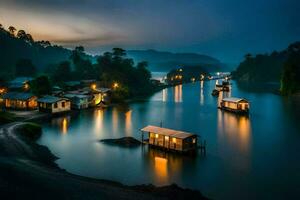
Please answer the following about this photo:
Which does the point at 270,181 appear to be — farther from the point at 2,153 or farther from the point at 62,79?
the point at 62,79

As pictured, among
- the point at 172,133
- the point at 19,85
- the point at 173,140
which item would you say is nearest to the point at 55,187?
the point at 173,140

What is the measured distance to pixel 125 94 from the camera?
96.9 metres

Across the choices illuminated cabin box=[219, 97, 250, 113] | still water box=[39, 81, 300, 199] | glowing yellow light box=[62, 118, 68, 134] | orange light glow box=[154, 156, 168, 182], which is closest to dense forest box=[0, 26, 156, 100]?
glowing yellow light box=[62, 118, 68, 134]

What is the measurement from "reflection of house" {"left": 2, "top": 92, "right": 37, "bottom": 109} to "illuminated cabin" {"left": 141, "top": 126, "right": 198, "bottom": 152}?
34485mm

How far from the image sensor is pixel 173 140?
40750 millimetres

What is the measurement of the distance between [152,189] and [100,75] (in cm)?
8546

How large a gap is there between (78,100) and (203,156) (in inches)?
1660

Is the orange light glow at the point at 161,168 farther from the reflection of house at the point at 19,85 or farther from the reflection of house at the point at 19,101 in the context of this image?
the reflection of house at the point at 19,85

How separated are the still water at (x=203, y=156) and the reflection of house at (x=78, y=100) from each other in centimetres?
530

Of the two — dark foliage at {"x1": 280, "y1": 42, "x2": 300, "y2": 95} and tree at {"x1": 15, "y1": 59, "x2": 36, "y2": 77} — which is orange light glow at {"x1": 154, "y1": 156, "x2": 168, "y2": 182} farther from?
tree at {"x1": 15, "y1": 59, "x2": 36, "y2": 77}

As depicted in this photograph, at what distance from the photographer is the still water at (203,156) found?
3244 cm

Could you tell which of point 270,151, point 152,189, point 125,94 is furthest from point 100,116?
point 152,189

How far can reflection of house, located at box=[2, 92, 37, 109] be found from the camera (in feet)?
222

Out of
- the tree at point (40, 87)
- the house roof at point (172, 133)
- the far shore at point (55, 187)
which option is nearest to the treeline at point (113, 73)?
the tree at point (40, 87)
